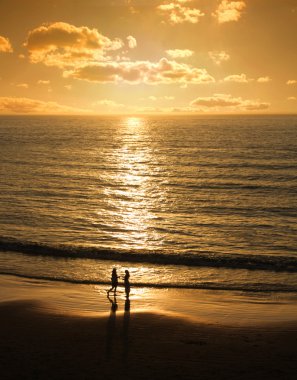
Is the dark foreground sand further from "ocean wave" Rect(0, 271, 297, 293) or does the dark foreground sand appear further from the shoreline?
"ocean wave" Rect(0, 271, 297, 293)

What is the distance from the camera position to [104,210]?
1752 inches

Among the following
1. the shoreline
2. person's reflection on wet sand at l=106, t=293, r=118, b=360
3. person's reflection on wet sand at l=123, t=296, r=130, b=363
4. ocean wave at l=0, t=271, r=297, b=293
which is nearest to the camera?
person's reflection on wet sand at l=123, t=296, r=130, b=363

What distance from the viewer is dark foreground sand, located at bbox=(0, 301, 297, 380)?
14.0 m

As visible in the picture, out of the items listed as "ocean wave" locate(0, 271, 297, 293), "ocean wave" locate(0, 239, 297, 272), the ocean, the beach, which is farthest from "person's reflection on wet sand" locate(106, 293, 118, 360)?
"ocean wave" locate(0, 239, 297, 272)

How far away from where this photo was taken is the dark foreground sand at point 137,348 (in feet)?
46.1

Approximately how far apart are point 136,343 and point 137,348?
1.42 ft

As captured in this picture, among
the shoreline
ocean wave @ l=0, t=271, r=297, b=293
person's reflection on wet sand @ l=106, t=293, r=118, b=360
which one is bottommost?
ocean wave @ l=0, t=271, r=297, b=293

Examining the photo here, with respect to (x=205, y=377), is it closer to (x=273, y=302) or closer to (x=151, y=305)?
(x=151, y=305)

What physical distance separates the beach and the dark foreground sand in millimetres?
29

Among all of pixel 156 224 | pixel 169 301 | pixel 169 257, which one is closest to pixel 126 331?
pixel 169 301

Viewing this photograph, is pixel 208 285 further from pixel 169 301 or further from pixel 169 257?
pixel 169 257

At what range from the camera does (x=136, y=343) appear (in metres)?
16.2

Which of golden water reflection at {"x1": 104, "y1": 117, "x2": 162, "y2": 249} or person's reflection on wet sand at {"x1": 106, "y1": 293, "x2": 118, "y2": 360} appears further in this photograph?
golden water reflection at {"x1": 104, "y1": 117, "x2": 162, "y2": 249}

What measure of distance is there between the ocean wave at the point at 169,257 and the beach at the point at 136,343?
865 cm
